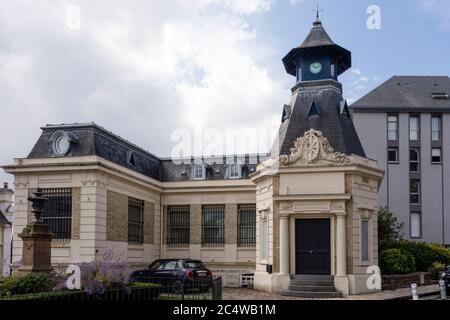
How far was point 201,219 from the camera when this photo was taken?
33031 millimetres

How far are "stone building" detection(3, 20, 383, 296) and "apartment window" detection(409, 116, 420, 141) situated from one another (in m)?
22.3

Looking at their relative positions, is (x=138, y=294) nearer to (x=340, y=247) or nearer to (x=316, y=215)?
(x=316, y=215)

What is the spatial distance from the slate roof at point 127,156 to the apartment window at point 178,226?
186 cm

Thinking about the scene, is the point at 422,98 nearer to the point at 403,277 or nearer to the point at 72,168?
the point at 403,277

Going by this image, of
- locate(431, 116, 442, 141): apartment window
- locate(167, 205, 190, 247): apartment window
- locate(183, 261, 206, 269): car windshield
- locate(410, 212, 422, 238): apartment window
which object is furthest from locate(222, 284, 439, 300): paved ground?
locate(431, 116, 442, 141): apartment window

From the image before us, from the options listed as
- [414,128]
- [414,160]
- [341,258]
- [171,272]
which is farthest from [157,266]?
[414,128]

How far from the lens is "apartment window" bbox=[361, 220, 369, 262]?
26367 millimetres

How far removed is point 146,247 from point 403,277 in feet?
41.4

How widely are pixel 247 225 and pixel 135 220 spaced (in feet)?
20.1

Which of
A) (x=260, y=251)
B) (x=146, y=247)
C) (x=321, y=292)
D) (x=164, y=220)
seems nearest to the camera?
(x=321, y=292)

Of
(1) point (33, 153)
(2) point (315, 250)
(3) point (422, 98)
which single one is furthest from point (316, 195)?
(3) point (422, 98)

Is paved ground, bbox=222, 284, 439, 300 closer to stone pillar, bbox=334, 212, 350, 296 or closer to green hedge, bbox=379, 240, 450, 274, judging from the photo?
stone pillar, bbox=334, 212, 350, 296

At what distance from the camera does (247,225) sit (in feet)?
106

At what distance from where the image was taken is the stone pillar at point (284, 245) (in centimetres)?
2559
